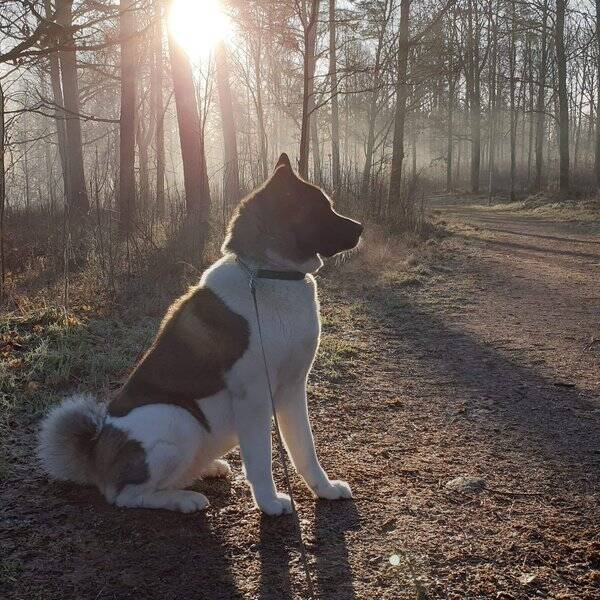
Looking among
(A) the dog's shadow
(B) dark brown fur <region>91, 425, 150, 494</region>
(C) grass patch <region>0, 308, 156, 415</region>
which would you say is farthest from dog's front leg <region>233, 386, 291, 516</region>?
(C) grass patch <region>0, 308, 156, 415</region>

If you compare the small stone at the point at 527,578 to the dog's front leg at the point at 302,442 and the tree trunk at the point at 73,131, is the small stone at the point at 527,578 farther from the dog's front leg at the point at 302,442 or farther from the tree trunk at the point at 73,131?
the tree trunk at the point at 73,131

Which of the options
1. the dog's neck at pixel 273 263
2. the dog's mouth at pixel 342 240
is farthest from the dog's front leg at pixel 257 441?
the dog's mouth at pixel 342 240

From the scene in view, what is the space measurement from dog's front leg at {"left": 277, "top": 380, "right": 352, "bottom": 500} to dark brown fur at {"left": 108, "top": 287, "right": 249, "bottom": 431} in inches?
14.2

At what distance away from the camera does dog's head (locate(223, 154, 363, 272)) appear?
9.55ft

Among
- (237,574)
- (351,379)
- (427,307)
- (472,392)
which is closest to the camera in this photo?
(237,574)

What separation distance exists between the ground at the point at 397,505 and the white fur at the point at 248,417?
0.38ft

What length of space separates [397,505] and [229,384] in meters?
1.02

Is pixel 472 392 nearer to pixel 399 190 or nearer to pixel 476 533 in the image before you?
pixel 476 533

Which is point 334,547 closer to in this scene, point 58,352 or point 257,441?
point 257,441

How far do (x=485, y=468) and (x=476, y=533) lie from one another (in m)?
0.70

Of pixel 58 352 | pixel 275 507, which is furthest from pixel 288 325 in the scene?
pixel 58 352

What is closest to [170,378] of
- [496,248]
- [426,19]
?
[496,248]

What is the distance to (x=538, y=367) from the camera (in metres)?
4.93

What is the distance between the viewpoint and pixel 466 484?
3.04m
